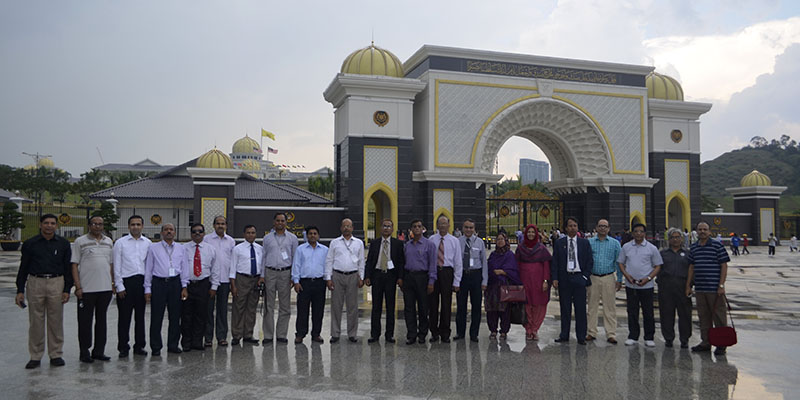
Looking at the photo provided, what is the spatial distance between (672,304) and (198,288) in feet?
16.6

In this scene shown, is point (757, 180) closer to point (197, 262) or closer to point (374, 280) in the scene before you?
point (374, 280)

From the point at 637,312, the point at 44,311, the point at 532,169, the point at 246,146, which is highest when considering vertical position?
the point at 532,169

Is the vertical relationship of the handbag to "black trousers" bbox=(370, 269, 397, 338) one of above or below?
below

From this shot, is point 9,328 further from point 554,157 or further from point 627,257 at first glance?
point 554,157

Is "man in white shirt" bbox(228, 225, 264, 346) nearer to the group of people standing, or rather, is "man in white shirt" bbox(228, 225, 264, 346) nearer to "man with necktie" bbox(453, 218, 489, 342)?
the group of people standing

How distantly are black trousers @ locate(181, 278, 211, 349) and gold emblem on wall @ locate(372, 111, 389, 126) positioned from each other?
13.3m

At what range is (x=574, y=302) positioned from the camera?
248 inches

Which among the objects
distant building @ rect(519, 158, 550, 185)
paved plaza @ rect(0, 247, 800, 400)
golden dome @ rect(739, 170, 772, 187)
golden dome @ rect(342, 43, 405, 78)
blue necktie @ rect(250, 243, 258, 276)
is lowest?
paved plaza @ rect(0, 247, 800, 400)

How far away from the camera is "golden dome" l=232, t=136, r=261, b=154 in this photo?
63.4m

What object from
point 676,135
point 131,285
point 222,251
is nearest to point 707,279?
point 222,251

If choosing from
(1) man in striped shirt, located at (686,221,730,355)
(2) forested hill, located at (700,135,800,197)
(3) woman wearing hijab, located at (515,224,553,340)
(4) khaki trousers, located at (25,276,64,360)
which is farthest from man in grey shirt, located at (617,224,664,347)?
(2) forested hill, located at (700,135,800,197)

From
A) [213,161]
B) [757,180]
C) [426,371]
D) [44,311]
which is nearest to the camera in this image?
[426,371]

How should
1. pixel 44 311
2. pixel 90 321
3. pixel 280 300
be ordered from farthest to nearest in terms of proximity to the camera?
pixel 280 300 < pixel 90 321 < pixel 44 311

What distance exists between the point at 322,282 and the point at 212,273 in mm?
1178
